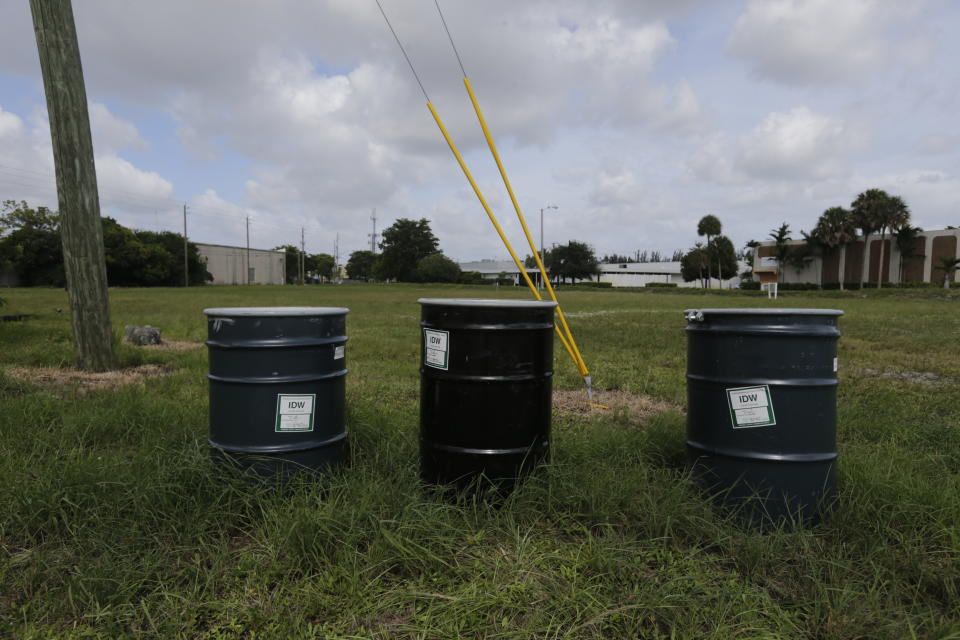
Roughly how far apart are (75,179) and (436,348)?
18.8ft

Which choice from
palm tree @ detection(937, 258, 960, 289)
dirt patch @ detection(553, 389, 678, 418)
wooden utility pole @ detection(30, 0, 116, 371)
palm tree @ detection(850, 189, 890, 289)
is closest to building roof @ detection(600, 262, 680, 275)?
palm tree @ detection(850, 189, 890, 289)

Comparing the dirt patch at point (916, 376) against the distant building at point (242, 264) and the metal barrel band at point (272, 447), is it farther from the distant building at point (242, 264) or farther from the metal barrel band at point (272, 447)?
the distant building at point (242, 264)

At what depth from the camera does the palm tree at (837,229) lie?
64.8 meters

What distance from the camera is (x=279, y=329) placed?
3.03 meters

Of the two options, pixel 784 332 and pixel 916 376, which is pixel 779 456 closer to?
pixel 784 332

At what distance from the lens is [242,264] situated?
9850cm

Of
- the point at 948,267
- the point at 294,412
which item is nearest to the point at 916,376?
the point at 294,412

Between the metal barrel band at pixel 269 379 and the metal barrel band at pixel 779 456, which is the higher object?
the metal barrel band at pixel 269 379

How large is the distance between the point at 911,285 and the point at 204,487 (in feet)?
200

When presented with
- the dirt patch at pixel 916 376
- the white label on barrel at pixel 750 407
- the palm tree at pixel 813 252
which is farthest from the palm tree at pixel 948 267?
the white label on barrel at pixel 750 407

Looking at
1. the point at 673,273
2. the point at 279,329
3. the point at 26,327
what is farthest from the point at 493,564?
the point at 673,273

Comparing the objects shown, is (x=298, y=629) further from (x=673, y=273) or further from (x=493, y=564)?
(x=673, y=273)

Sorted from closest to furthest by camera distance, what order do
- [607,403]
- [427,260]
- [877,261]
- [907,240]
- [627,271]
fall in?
[607,403] → [907,240] → [877,261] → [427,260] → [627,271]

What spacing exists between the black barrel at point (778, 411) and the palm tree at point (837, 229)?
7071cm
